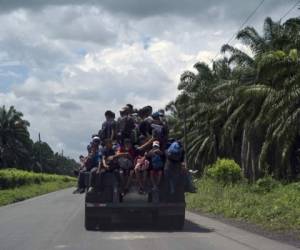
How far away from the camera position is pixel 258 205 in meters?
21.3

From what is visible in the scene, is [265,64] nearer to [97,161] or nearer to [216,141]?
[97,161]

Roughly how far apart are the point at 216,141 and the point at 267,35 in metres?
17.7

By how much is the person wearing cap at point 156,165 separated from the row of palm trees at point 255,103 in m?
14.6

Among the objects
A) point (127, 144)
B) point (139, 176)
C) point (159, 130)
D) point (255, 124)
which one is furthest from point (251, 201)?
point (255, 124)

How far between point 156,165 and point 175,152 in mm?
626

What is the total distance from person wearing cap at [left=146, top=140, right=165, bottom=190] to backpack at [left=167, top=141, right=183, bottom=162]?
0.26 meters

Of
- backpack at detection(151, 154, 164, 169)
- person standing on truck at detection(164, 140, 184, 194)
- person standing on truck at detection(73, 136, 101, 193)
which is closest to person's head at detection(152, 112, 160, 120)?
person standing on truck at detection(164, 140, 184, 194)

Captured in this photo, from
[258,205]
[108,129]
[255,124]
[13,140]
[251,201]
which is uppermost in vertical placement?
[13,140]

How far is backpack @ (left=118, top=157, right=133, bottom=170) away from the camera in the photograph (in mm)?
15859

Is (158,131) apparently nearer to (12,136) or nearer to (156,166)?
Result: (156,166)

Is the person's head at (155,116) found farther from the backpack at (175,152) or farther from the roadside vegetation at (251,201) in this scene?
the roadside vegetation at (251,201)

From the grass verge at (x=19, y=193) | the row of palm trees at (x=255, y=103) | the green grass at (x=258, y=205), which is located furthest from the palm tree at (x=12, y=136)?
the green grass at (x=258, y=205)

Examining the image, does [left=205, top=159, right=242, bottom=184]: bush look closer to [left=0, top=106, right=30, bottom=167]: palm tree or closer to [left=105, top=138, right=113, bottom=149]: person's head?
[left=105, top=138, right=113, bottom=149]: person's head

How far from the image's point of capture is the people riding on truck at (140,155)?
15.8 m
